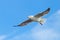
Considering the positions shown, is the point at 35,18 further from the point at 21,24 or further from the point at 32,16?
the point at 21,24

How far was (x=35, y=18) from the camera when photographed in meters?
10.6

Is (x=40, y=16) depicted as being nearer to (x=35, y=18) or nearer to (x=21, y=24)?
(x=35, y=18)

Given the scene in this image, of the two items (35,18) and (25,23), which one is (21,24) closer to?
(25,23)

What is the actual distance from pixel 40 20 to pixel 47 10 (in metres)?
0.77

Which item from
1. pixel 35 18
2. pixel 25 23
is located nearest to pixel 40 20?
pixel 35 18

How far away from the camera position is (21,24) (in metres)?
12.1

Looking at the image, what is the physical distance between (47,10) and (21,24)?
2.27 meters

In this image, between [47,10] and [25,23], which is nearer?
[47,10]

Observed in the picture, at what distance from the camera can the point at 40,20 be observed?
10578 mm

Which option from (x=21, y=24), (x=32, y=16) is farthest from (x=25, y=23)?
(x=32, y=16)

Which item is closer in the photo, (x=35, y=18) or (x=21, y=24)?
(x=35, y=18)

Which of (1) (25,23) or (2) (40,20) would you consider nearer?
(2) (40,20)

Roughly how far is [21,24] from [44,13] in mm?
1954

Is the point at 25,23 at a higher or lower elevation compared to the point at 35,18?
higher
